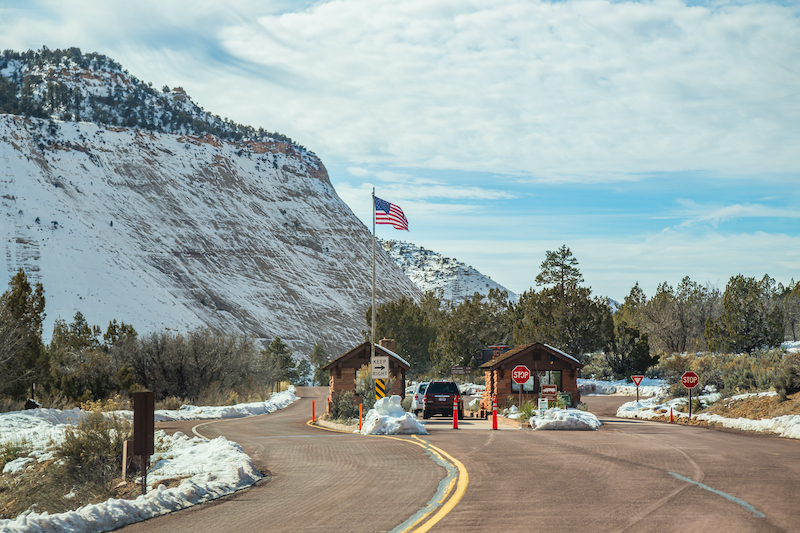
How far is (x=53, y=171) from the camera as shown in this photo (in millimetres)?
125562

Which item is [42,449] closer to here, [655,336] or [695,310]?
[655,336]

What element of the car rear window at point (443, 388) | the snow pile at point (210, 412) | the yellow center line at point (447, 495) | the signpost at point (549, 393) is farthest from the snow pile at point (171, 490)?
the car rear window at point (443, 388)

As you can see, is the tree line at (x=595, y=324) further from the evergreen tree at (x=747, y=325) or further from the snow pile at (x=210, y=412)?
the snow pile at (x=210, y=412)

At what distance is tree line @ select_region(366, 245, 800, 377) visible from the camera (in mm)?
51500

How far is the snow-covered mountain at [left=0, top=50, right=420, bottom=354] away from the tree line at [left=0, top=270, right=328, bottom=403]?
5431 centimetres

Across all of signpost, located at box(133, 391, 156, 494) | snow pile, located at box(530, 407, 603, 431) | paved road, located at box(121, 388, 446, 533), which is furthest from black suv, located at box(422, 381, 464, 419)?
signpost, located at box(133, 391, 156, 494)

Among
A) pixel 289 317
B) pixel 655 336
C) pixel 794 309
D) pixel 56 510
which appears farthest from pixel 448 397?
pixel 289 317

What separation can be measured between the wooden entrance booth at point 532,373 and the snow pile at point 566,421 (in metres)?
12.0

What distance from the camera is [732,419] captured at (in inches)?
927

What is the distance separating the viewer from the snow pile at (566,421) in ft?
73.4

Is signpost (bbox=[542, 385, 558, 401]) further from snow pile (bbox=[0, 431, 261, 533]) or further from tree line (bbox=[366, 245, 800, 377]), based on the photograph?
tree line (bbox=[366, 245, 800, 377])

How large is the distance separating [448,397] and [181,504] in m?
24.7

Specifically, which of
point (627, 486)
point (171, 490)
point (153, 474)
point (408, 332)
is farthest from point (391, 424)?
point (408, 332)

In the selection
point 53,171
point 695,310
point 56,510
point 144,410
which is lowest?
point 56,510
